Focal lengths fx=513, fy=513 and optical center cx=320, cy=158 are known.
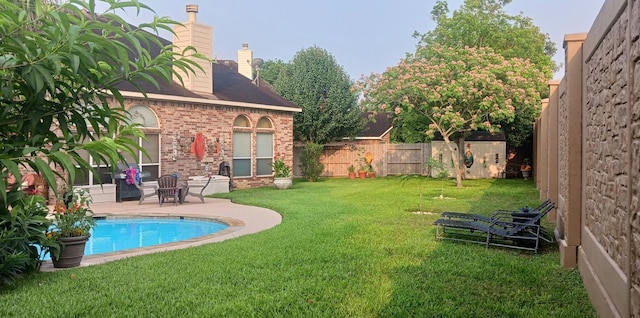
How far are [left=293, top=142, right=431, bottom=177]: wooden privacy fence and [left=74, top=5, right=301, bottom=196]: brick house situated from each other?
7.23 meters

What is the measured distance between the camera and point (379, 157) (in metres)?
29.3

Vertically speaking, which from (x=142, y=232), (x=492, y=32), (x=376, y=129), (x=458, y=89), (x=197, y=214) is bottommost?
(x=142, y=232)

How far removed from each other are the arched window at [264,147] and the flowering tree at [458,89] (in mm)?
4630

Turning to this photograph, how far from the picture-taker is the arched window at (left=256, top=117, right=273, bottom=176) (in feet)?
68.4

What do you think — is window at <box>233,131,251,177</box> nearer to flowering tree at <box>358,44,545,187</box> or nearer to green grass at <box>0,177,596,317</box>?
flowering tree at <box>358,44,545,187</box>

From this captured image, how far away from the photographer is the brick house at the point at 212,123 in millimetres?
16859

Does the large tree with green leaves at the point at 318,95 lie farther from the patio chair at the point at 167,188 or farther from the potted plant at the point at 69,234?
the potted plant at the point at 69,234

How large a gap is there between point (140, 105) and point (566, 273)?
13.5 metres

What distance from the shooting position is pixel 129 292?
5293 millimetres

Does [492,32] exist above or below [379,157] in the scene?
above

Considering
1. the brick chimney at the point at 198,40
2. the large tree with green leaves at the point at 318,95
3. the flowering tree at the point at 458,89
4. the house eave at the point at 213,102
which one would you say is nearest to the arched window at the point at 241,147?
the house eave at the point at 213,102

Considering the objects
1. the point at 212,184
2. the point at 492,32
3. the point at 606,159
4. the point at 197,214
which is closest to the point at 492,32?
the point at 492,32

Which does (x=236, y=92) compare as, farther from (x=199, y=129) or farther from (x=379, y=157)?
(x=379, y=157)

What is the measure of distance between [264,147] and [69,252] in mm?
14433
